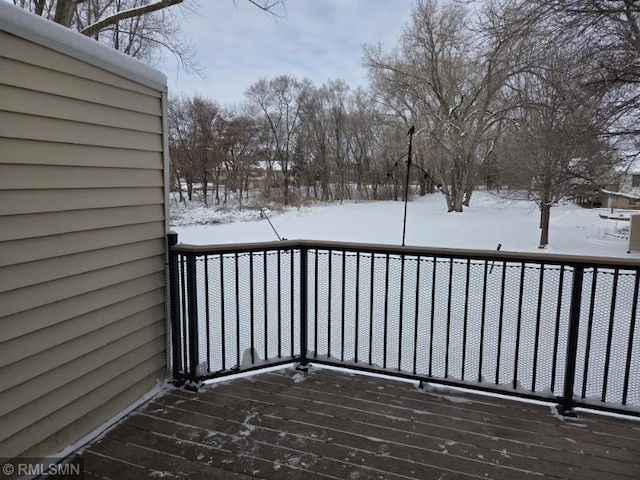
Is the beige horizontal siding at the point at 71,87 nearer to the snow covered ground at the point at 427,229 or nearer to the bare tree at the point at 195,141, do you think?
the snow covered ground at the point at 427,229

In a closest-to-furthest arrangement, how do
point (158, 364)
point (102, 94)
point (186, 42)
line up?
point (102, 94)
point (158, 364)
point (186, 42)

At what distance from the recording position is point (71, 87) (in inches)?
68.2

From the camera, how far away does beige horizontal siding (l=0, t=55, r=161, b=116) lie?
1485 mm

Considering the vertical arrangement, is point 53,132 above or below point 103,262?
above

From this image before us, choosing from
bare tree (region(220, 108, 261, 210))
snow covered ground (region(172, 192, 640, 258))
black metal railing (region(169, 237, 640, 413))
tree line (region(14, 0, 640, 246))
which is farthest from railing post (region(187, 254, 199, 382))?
bare tree (region(220, 108, 261, 210))

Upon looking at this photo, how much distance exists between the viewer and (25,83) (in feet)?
5.03

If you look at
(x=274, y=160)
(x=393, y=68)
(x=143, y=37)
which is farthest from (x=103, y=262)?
(x=274, y=160)

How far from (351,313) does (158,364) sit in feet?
10.8

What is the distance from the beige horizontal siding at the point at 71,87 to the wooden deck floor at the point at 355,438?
156 centimetres

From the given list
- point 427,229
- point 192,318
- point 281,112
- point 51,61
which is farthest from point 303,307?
point 281,112

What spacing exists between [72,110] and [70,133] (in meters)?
0.10

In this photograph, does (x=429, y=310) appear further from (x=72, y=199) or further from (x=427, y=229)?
(x=427, y=229)

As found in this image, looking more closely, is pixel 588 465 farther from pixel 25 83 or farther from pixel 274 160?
pixel 274 160

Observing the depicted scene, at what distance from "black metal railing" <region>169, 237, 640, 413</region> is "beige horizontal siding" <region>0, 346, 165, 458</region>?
174mm
